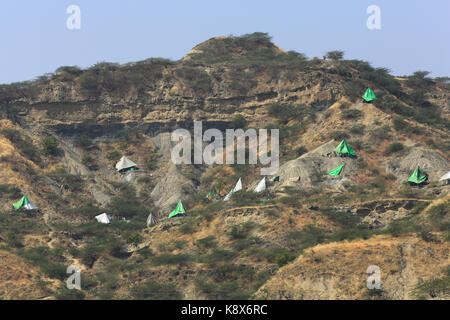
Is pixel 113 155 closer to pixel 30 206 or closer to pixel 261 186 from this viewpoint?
pixel 30 206

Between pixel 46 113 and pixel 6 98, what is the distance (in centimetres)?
390

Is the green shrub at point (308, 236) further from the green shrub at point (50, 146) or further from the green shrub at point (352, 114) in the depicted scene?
the green shrub at point (50, 146)

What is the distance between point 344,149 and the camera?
207 feet

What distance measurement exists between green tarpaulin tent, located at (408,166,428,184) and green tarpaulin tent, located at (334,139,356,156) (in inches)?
254

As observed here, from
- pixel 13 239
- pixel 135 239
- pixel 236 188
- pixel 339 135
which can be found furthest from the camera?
pixel 339 135

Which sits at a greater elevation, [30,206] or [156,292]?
[30,206]

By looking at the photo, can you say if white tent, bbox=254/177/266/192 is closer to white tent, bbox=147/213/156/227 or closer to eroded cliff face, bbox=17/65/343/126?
white tent, bbox=147/213/156/227

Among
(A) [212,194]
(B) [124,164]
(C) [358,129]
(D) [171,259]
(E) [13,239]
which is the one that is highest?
(C) [358,129]

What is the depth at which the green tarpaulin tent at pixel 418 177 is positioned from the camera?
57703 mm

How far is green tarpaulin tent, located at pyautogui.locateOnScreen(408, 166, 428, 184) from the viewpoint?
57.7m

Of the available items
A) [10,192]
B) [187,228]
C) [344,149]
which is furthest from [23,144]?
[344,149]

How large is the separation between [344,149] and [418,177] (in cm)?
745

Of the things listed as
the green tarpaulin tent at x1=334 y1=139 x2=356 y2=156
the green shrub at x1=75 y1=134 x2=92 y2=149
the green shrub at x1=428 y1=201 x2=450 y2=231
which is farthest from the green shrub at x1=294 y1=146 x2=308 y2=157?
the green shrub at x1=75 y1=134 x2=92 y2=149

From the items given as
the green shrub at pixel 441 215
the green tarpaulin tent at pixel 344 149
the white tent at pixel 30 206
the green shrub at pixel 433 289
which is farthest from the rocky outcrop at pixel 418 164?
the white tent at pixel 30 206
